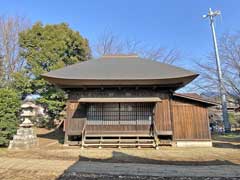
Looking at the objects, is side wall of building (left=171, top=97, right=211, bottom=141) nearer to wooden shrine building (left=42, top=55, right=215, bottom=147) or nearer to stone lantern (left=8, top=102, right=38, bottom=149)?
wooden shrine building (left=42, top=55, right=215, bottom=147)

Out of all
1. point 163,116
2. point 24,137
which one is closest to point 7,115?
point 24,137

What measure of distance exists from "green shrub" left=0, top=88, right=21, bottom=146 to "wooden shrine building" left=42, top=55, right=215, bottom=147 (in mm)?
1804

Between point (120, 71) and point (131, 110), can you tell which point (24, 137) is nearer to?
point (131, 110)

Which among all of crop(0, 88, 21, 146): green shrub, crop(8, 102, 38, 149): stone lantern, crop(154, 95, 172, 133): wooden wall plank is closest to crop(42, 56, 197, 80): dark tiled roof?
crop(154, 95, 172, 133): wooden wall plank

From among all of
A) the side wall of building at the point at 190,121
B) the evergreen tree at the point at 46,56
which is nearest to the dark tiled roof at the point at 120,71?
the side wall of building at the point at 190,121

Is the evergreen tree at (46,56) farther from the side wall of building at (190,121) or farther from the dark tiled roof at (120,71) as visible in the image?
the side wall of building at (190,121)

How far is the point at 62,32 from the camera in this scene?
719 inches

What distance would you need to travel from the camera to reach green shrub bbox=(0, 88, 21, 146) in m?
8.32

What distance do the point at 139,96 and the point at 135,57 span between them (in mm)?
3953

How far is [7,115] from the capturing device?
841 cm

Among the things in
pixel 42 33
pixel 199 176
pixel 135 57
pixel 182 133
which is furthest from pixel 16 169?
pixel 42 33

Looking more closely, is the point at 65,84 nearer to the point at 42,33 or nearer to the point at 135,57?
the point at 135,57

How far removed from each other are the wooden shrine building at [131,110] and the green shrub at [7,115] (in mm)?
1804

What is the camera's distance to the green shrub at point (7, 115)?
8.32 meters
